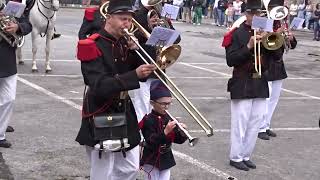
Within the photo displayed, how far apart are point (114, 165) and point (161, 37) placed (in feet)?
3.70

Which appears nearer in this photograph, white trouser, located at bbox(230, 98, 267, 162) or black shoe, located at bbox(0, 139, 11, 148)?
white trouser, located at bbox(230, 98, 267, 162)

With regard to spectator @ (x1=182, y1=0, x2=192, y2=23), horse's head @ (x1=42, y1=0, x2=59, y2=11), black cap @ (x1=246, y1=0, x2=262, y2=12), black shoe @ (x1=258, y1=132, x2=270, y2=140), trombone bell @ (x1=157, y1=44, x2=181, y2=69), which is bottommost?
spectator @ (x1=182, y1=0, x2=192, y2=23)

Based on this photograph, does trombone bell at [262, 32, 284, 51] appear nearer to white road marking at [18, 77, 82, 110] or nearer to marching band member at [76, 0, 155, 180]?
marching band member at [76, 0, 155, 180]

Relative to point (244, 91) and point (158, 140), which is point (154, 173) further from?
point (244, 91)

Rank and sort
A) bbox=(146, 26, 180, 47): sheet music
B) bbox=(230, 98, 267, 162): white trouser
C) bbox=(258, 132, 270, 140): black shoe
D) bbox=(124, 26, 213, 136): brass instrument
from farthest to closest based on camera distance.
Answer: bbox=(258, 132, 270, 140): black shoe, bbox=(230, 98, 267, 162): white trouser, bbox=(146, 26, 180, 47): sheet music, bbox=(124, 26, 213, 136): brass instrument

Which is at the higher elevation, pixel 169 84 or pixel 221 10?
pixel 169 84

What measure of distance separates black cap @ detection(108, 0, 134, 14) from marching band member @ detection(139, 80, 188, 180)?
1.01 metres

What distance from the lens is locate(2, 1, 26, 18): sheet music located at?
668 cm

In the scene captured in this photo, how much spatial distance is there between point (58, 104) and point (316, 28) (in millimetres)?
19578

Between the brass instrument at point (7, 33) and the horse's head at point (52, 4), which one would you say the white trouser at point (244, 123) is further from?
the horse's head at point (52, 4)

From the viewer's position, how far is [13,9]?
6.70 metres

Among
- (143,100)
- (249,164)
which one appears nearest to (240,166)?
(249,164)

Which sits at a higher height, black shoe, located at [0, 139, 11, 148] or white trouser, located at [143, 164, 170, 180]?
white trouser, located at [143, 164, 170, 180]

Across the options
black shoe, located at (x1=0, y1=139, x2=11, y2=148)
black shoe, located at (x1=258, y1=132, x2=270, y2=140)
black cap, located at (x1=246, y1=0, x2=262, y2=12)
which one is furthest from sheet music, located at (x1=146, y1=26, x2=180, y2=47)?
black shoe, located at (x1=258, y1=132, x2=270, y2=140)
